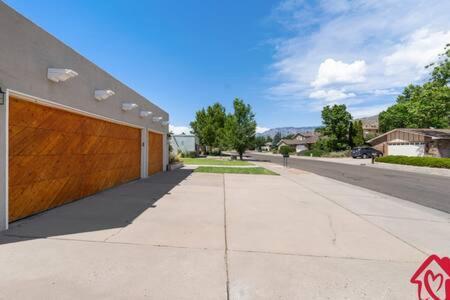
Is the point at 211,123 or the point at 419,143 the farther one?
the point at 211,123

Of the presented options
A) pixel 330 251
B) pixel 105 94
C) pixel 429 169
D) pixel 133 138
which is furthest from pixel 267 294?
pixel 429 169

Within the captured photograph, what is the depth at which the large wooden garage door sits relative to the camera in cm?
507

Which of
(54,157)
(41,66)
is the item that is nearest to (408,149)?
(54,157)

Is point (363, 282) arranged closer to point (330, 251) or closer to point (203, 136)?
point (330, 251)

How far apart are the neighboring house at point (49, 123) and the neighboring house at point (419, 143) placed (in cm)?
3351

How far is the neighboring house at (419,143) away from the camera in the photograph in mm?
28609

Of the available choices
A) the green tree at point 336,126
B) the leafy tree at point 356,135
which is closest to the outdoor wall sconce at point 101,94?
the green tree at point 336,126

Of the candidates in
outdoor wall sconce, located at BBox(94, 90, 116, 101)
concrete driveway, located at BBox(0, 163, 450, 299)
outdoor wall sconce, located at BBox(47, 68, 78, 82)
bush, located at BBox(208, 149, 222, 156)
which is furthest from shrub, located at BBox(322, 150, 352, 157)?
outdoor wall sconce, located at BBox(47, 68, 78, 82)

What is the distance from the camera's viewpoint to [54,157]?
20.2ft

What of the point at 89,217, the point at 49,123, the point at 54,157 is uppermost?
the point at 49,123

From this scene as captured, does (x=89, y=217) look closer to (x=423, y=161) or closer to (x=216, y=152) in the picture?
(x=423, y=161)

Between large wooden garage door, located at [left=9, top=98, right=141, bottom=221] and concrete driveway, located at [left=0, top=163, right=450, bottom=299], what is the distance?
1.43 feet

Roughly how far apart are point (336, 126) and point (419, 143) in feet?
50.8

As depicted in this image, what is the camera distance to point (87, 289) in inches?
112
